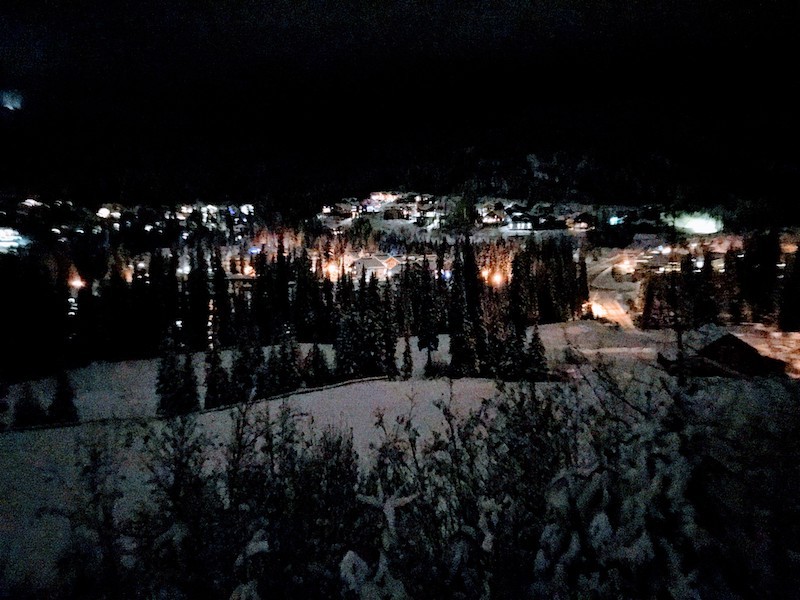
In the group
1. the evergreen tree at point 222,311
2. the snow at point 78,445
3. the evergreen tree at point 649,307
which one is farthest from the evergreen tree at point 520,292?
the evergreen tree at point 222,311

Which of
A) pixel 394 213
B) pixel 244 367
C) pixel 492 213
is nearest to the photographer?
pixel 244 367

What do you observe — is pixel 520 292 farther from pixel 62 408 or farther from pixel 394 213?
pixel 394 213

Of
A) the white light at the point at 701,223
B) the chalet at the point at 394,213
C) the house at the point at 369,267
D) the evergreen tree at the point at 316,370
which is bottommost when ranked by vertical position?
the evergreen tree at the point at 316,370

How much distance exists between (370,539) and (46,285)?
166 feet

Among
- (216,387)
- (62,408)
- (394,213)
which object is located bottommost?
(62,408)

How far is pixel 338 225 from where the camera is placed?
125m

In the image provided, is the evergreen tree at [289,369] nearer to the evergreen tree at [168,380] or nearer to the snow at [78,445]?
the snow at [78,445]

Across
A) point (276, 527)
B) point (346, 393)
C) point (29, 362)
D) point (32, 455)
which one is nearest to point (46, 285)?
point (29, 362)

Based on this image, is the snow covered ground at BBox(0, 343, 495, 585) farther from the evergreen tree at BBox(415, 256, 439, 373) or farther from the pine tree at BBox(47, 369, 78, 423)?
the evergreen tree at BBox(415, 256, 439, 373)

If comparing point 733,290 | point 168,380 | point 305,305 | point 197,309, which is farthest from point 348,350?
point 733,290

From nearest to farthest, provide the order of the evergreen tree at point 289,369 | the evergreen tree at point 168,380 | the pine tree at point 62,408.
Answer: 1. the evergreen tree at point 168,380
2. the pine tree at point 62,408
3. the evergreen tree at point 289,369

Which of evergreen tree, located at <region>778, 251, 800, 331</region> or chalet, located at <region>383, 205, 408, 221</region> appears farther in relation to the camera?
chalet, located at <region>383, 205, 408, 221</region>

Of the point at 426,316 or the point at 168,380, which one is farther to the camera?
the point at 426,316

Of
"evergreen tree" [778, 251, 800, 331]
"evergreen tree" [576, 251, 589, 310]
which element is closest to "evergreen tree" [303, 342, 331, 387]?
"evergreen tree" [576, 251, 589, 310]
